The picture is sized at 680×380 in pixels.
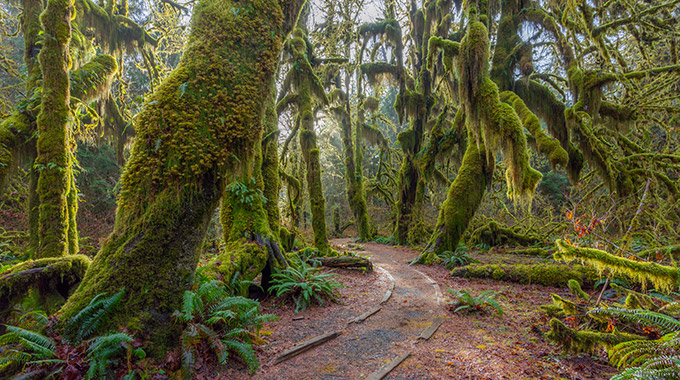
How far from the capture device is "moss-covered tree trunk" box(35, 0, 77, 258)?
17.1 ft

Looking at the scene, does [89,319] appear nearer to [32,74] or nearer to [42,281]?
[42,281]

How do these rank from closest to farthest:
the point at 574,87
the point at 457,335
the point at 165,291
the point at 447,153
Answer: the point at 165,291 < the point at 457,335 < the point at 574,87 < the point at 447,153

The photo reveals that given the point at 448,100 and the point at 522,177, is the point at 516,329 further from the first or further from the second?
the point at 448,100

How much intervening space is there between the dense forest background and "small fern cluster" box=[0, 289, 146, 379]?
137 millimetres

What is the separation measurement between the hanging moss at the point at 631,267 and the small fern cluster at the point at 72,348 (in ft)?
14.7

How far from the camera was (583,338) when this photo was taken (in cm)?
373

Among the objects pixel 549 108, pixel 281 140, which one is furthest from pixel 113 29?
pixel 549 108

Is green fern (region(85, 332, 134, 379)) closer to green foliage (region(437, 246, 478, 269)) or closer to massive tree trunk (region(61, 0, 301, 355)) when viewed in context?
massive tree trunk (region(61, 0, 301, 355))

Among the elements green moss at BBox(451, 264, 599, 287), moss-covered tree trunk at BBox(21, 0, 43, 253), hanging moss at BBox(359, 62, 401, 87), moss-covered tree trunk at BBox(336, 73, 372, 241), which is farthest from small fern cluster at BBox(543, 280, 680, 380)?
hanging moss at BBox(359, 62, 401, 87)

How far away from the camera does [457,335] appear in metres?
4.83

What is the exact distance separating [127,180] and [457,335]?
5.11m

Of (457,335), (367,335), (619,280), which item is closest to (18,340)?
(367,335)

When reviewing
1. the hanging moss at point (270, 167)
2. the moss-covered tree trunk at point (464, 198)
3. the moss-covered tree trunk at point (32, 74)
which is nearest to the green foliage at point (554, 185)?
the moss-covered tree trunk at point (464, 198)

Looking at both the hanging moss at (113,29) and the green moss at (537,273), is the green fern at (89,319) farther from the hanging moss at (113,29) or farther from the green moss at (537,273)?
the hanging moss at (113,29)
